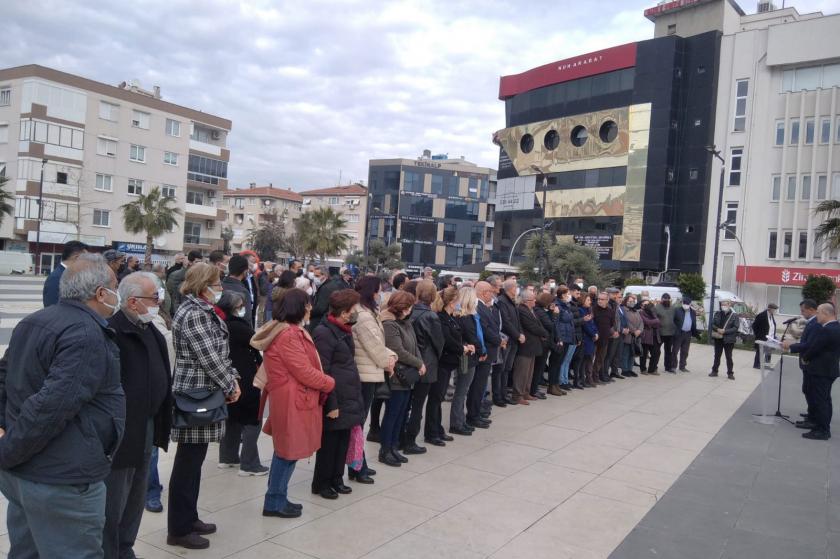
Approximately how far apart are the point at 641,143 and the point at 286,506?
164 feet

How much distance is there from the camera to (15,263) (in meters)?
40.8

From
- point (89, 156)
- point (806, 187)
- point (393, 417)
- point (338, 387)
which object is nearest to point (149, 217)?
point (89, 156)

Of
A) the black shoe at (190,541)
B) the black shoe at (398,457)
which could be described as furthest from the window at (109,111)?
the black shoe at (190,541)

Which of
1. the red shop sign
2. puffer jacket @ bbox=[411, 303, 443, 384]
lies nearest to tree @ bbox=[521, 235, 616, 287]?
the red shop sign

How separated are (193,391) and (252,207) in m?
88.5

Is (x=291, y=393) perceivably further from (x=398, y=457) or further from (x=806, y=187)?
(x=806, y=187)

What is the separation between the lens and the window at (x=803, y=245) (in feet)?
136

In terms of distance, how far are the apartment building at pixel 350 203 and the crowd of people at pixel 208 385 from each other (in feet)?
281

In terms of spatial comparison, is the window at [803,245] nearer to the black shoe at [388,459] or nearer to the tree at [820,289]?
the tree at [820,289]

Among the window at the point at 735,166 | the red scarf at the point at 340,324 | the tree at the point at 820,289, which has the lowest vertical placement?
the red scarf at the point at 340,324

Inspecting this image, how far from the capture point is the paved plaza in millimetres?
4766

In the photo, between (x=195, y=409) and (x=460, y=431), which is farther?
(x=460, y=431)

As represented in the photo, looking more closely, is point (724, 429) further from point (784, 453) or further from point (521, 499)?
point (521, 499)

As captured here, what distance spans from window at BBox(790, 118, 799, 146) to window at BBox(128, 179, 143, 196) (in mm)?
47228
